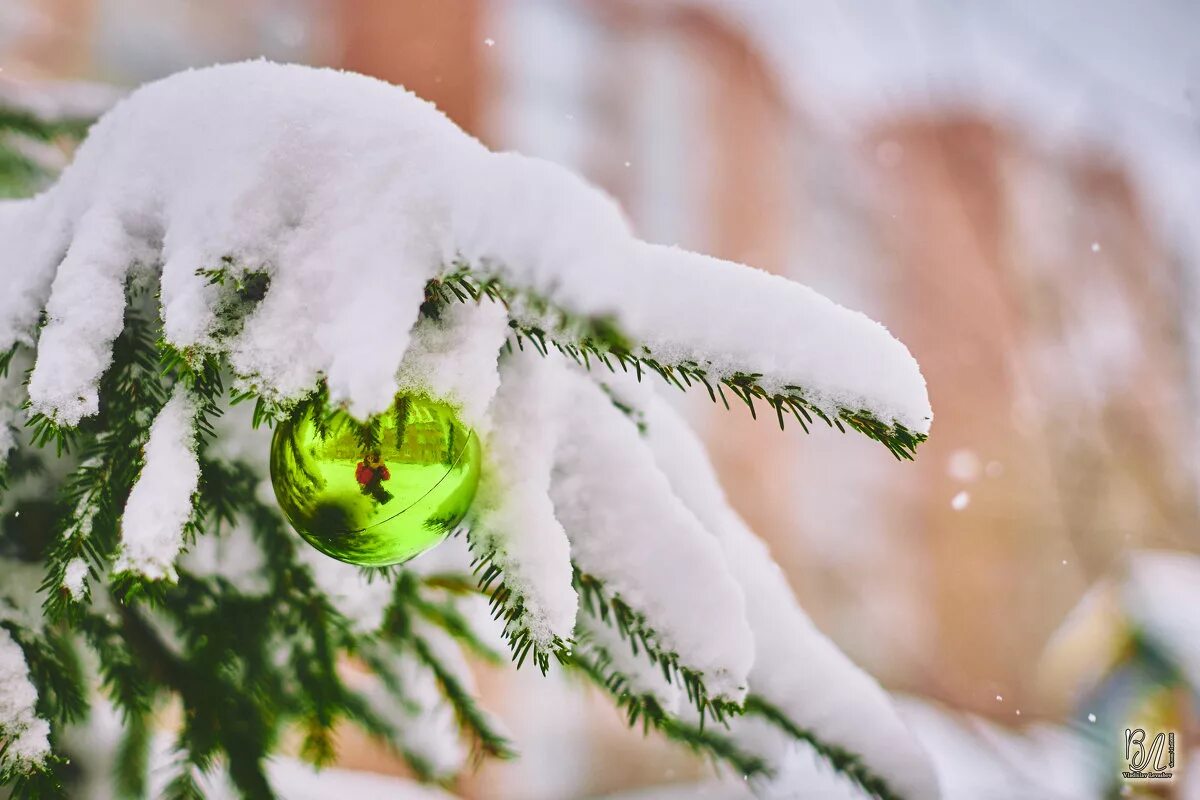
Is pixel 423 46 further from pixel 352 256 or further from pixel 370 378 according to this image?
pixel 370 378

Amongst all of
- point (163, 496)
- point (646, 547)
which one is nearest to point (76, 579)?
point (163, 496)

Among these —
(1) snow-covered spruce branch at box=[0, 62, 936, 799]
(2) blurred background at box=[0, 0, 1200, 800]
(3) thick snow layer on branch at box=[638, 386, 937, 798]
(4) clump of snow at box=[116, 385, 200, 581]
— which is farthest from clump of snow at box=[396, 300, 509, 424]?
(2) blurred background at box=[0, 0, 1200, 800]

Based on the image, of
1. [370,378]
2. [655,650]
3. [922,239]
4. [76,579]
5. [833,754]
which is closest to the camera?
[370,378]

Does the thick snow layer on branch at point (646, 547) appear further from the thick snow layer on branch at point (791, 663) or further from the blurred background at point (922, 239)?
the blurred background at point (922, 239)

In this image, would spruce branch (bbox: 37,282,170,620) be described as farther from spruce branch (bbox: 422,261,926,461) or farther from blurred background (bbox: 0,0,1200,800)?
blurred background (bbox: 0,0,1200,800)

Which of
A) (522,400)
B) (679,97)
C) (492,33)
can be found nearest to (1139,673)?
(522,400)

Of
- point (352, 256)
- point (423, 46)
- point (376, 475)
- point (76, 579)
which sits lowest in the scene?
point (76, 579)

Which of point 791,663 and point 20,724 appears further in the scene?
point 791,663
